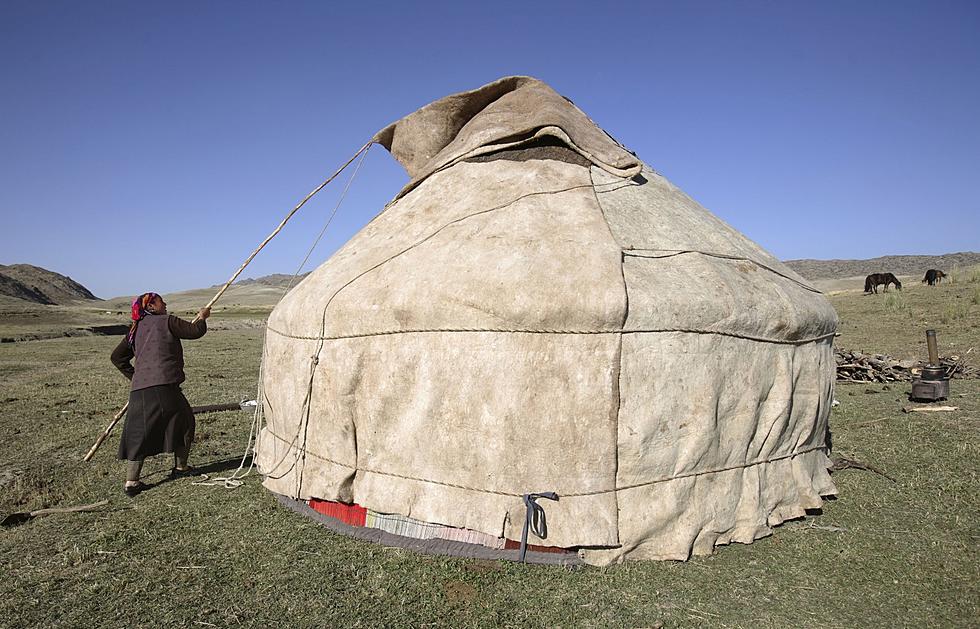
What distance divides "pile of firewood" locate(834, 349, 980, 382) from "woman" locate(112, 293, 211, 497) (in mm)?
9094

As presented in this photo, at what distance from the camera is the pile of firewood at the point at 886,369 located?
923 centimetres

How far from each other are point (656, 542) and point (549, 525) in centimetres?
61

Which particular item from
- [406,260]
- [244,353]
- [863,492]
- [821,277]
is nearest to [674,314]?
[406,260]

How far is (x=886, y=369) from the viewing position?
9422mm

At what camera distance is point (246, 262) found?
523 cm

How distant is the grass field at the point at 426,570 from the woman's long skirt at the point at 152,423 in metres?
0.32

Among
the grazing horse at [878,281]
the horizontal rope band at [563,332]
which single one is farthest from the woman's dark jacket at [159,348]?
the grazing horse at [878,281]

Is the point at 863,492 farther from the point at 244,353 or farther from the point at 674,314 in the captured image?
the point at 244,353

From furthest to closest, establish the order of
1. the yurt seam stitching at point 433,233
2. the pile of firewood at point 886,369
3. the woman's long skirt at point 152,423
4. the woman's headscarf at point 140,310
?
the pile of firewood at point 886,369
the woman's headscarf at point 140,310
the woman's long skirt at point 152,423
the yurt seam stitching at point 433,233

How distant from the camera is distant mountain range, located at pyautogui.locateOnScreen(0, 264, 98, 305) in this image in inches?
1857

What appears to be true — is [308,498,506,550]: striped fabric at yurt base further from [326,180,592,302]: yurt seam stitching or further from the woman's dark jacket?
the woman's dark jacket

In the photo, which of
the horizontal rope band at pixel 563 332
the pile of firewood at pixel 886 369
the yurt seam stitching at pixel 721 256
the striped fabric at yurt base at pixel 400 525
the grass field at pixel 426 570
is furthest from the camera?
the pile of firewood at pixel 886 369

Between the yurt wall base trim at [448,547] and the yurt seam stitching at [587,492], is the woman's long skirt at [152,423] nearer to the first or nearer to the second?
the yurt seam stitching at [587,492]

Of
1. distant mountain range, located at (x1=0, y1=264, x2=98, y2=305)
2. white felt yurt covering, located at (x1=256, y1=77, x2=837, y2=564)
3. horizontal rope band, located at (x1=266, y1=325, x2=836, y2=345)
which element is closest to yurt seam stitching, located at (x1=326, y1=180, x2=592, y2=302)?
white felt yurt covering, located at (x1=256, y1=77, x2=837, y2=564)
